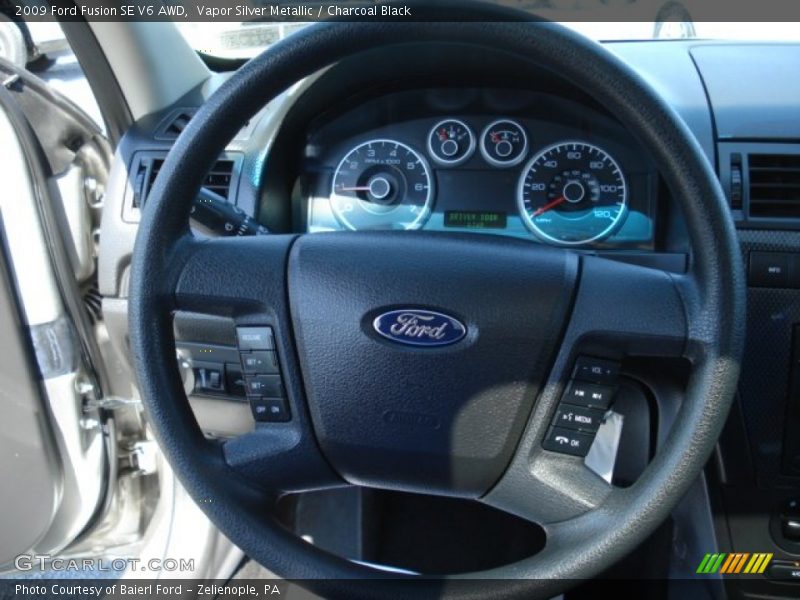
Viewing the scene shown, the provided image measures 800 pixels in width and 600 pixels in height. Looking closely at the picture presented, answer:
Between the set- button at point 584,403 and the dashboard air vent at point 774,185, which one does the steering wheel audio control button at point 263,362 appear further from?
the dashboard air vent at point 774,185

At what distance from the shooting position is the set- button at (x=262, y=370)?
1.09 meters

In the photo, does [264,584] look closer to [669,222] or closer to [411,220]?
[411,220]

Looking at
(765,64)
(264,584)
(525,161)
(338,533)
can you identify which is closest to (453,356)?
(525,161)

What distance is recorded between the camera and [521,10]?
0.91 m

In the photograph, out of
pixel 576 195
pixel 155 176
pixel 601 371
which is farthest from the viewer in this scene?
pixel 155 176

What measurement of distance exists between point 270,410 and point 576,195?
27.2 inches

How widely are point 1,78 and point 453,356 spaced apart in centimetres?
125

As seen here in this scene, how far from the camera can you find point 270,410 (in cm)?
111

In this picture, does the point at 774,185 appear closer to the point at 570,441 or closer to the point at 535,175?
the point at 535,175

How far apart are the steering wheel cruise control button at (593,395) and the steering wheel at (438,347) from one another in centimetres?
3

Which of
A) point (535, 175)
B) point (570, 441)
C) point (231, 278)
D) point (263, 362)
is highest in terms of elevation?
point (535, 175)

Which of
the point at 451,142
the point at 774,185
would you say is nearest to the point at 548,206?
the point at 451,142

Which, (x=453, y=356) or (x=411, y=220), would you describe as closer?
(x=453, y=356)

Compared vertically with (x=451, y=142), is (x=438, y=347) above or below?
below
